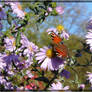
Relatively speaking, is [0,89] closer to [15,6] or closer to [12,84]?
[12,84]

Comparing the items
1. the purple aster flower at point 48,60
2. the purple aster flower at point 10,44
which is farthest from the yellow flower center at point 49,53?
the purple aster flower at point 10,44

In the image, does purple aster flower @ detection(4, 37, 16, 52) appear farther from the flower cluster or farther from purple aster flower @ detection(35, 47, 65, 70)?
purple aster flower @ detection(35, 47, 65, 70)

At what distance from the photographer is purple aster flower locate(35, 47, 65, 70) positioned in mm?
1040

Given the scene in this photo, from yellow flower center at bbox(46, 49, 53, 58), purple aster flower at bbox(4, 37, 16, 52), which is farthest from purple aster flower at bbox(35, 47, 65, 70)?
purple aster flower at bbox(4, 37, 16, 52)

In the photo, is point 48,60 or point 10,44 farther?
point 10,44

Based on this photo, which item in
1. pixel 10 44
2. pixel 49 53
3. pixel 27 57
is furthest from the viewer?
pixel 10 44

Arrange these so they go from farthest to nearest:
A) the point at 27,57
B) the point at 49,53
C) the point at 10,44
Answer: the point at 10,44
the point at 27,57
the point at 49,53

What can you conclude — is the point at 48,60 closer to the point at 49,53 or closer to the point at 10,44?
the point at 49,53

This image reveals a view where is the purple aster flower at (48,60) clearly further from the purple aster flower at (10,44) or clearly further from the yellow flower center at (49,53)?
the purple aster flower at (10,44)

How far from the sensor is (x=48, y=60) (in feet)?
3.59

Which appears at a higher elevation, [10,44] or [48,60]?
[10,44]

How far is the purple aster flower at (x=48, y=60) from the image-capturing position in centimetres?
104

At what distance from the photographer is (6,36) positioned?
5.63 ft

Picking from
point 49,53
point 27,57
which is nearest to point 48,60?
point 49,53
